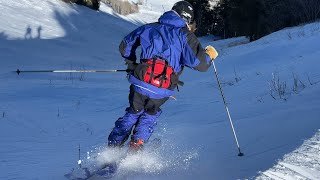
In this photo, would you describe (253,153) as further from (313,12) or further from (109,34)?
(109,34)

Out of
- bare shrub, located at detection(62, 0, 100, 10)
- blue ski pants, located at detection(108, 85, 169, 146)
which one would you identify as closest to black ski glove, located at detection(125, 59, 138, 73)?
blue ski pants, located at detection(108, 85, 169, 146)

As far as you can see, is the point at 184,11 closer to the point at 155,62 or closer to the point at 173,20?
the point at 173,20

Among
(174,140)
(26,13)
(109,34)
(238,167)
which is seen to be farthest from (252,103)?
(109,34)

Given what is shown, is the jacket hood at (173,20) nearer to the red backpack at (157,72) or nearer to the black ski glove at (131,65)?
the red backpack at (157,72)

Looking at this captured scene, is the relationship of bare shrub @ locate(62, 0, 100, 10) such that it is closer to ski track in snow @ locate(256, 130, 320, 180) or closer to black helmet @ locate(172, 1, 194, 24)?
black helmet @ locate(172, 1, 194, 24)

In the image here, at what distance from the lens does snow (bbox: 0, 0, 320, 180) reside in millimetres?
4309

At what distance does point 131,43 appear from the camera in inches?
179

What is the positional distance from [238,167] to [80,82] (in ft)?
26.6

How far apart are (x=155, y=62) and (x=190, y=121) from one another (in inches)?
114

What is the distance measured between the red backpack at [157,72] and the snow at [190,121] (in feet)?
2.76

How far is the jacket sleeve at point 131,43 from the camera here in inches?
177

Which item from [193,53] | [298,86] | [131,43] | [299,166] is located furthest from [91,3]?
[299,166]

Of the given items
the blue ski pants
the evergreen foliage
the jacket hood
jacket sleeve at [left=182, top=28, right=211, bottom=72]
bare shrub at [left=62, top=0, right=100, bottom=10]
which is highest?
the jacket hood

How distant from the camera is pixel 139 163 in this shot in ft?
15.5
